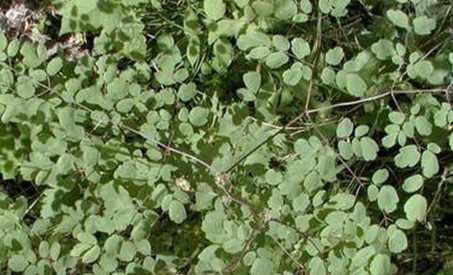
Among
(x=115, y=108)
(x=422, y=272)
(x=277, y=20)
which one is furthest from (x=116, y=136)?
(x=422, y=272)

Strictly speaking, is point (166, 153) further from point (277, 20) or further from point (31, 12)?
point (31, 12)

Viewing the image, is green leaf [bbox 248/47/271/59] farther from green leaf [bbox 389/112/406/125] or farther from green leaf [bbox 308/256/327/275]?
green leaf [bbox 308/256/327/275]

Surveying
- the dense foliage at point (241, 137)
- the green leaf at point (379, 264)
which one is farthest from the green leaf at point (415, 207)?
the green leaf at point (379, 264)

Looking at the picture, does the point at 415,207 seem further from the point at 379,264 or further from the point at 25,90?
the point at 25,90

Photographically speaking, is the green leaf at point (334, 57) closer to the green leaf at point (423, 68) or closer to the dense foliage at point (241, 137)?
the dense foliage at point (241, 137)

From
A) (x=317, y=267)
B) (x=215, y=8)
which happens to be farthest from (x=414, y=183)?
(x=215, y=8)

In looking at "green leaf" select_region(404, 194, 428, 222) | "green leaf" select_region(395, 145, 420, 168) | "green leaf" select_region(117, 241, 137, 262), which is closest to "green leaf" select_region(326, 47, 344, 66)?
"green leaf" select_region(395, 145, 420, 168)
